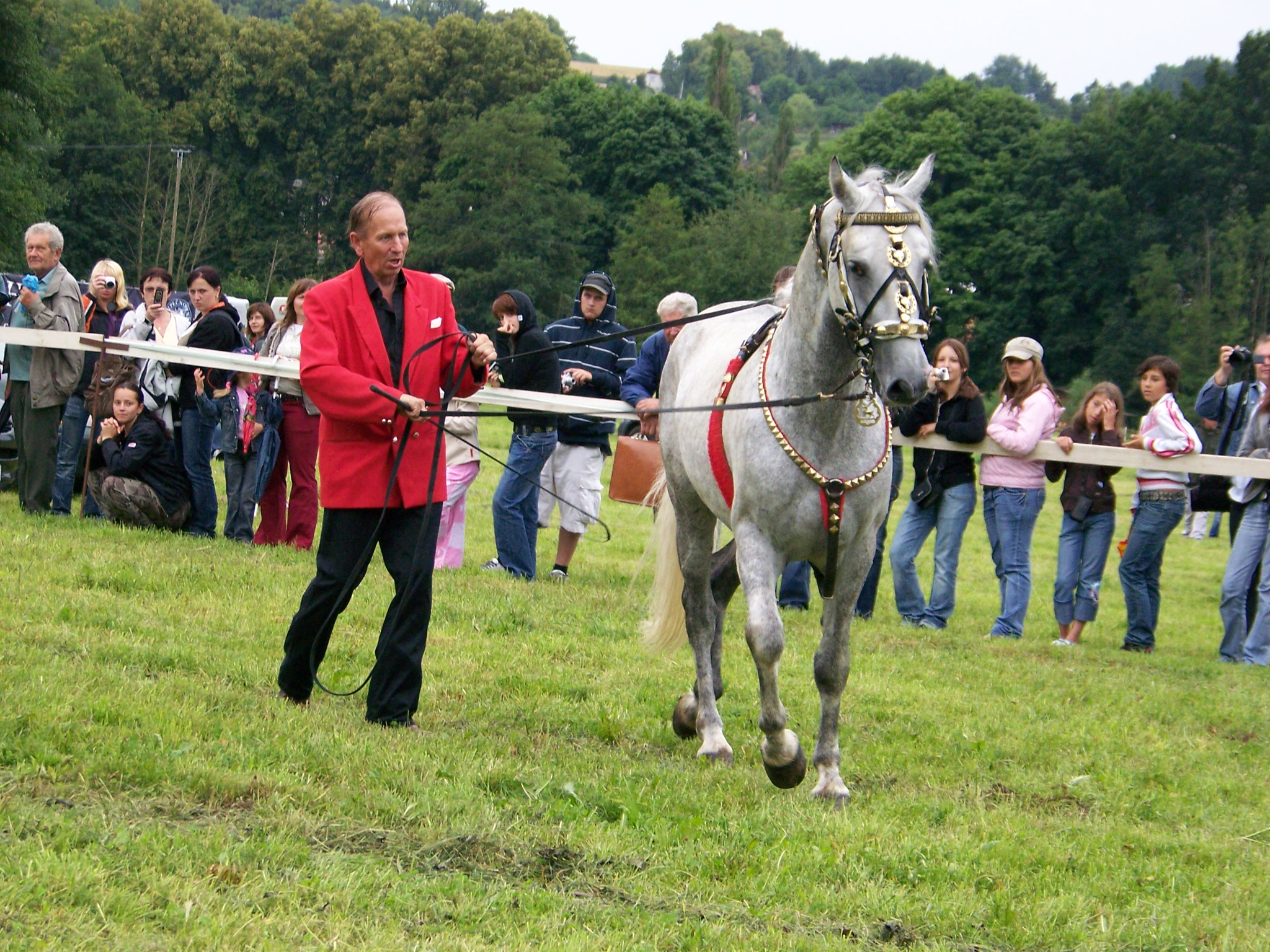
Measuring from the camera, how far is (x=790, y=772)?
5.64 metres

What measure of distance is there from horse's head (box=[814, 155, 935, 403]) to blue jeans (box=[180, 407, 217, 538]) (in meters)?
7.60

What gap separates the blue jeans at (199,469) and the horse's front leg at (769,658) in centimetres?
710

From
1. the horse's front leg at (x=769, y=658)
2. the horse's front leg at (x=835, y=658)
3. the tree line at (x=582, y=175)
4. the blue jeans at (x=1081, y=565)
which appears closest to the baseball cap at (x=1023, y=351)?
the blue jeans at (x=1081, y=565)

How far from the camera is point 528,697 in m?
7.11

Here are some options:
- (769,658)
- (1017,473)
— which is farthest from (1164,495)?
(769,658)

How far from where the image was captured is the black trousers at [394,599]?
6031 mm

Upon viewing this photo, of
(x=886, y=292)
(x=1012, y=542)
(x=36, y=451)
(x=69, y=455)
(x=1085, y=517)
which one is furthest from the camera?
(x=69, y=455)

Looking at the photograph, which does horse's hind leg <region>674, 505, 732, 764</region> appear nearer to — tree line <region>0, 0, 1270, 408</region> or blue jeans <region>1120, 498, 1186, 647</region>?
blue jeans <region>1120, 498, 1186, 647</region>

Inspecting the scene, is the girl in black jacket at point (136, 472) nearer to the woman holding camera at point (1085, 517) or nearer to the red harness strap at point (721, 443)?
the red harness strap at point (721, 443)

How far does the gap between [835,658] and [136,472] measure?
7.59 m

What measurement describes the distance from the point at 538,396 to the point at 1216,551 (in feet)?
51.2

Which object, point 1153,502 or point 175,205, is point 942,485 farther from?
point 175,205

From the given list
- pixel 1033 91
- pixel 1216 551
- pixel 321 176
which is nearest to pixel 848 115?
pixel 1033 91

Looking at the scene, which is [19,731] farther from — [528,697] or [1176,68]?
[1176,68]
